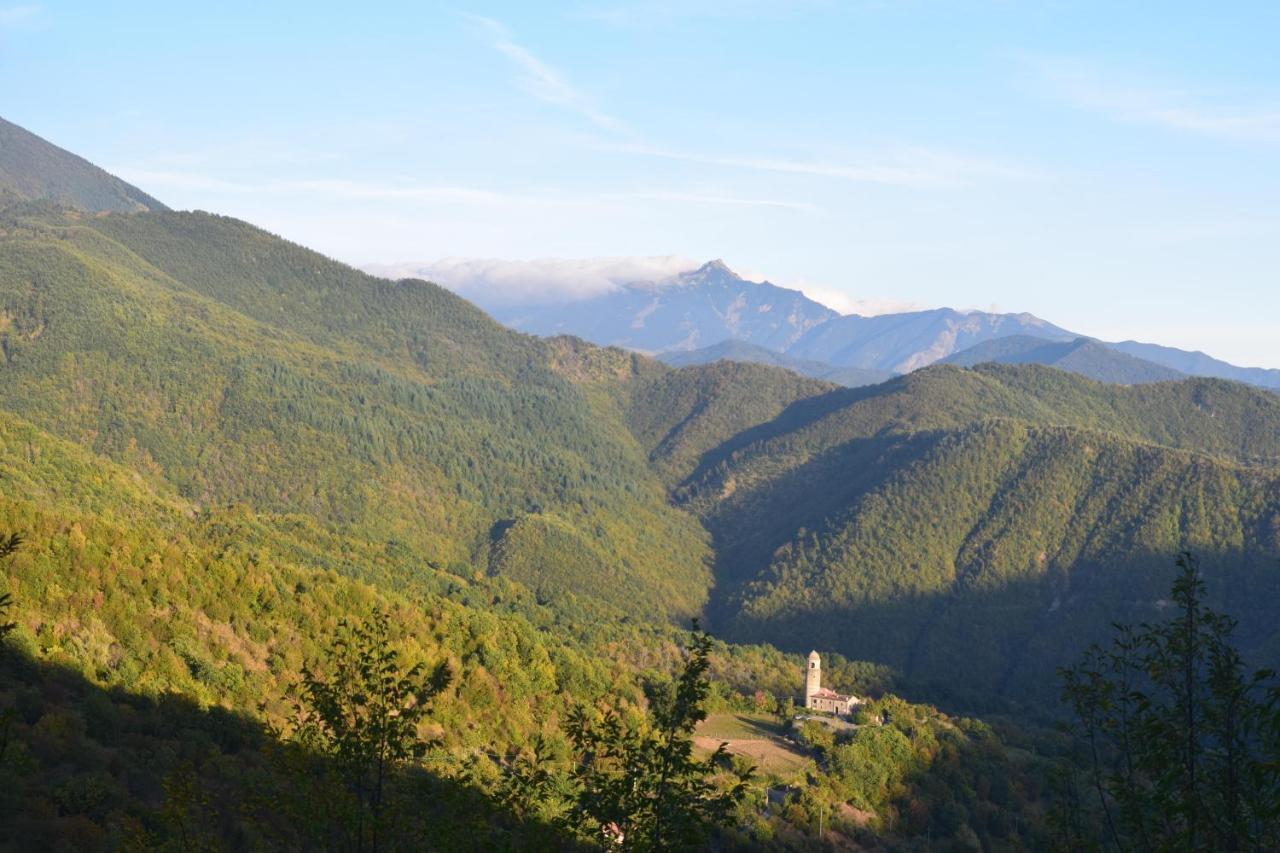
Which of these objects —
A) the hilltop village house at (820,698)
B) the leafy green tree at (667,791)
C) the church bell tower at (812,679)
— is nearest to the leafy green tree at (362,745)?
the leafy green tree at (667,791)

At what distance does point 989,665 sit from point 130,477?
465ft

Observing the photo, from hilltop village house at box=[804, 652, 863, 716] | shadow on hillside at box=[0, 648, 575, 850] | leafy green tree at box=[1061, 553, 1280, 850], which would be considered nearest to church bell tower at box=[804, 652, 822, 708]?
hilltop village house at box=[804, 652, 863, 716]

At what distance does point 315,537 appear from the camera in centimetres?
15062

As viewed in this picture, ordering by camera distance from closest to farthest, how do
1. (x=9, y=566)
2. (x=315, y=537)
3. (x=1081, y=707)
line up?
(x=1081, y=707)
(x=9, y=566)
(x=315, y=537)

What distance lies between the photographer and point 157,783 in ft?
145

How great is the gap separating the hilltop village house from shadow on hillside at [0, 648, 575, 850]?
77493 mm

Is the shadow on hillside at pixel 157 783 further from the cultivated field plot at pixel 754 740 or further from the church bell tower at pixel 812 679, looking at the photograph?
the church bell tower at pixel 812 679

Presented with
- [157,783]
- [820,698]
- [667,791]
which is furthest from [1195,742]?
[820,698]

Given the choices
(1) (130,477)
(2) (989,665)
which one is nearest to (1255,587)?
(2) (989,665)

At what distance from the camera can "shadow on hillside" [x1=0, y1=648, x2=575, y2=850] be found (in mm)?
26719

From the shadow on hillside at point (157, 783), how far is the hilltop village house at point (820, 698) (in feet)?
254

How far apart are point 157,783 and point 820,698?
91205mm

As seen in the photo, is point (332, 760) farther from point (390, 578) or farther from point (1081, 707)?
point (390, 578)

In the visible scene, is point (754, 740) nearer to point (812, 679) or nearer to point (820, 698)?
point (820, 698)
